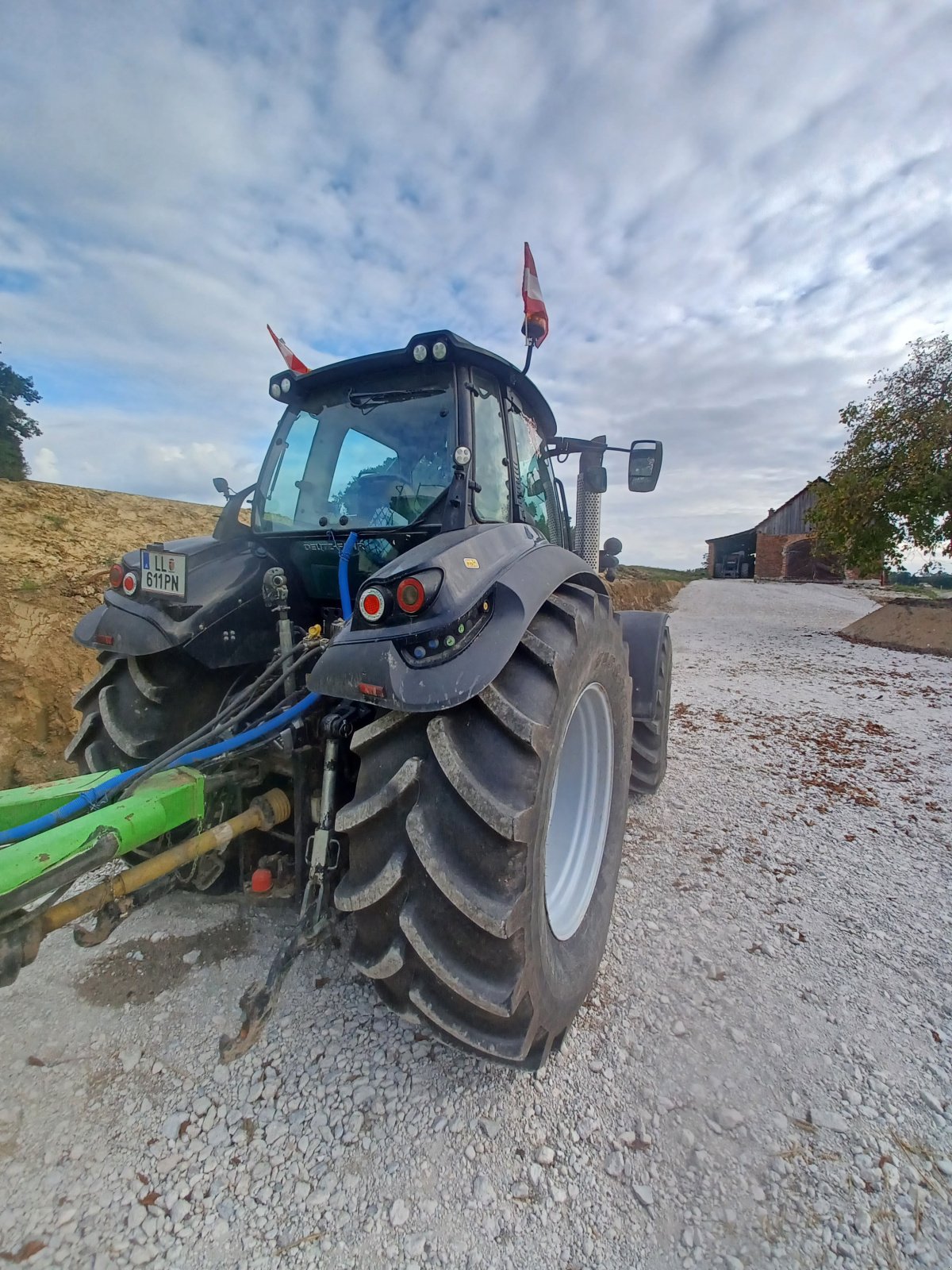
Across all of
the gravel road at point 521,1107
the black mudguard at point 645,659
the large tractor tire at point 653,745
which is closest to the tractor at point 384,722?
the gravel road at point 521,1107

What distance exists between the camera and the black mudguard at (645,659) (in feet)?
10.2

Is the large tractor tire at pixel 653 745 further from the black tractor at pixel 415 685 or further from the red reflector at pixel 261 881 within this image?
the red reflector at pixel 261 881

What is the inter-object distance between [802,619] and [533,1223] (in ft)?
54.6

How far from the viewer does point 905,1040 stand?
1.76 metres

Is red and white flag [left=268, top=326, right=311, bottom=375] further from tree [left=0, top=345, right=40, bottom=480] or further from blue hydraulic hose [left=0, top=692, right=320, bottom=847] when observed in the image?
tree [left=0, top=345, right=40, bottom=480]

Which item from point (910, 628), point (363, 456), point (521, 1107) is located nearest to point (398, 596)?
point (363, 456)

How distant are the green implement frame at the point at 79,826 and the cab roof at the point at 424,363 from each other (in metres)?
1.64

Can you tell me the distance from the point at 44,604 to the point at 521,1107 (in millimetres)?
5078

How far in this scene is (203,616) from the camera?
6.77 ft

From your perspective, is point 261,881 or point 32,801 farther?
point 261,881

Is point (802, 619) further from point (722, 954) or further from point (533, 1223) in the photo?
point (533, 1223)

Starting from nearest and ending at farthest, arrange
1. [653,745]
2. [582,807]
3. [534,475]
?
[582,807] < [534,475] < [653,745]

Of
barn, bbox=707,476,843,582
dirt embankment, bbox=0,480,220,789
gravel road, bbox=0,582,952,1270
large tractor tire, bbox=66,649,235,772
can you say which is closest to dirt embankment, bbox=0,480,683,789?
dirt embankment, bbox=0,480,220,789

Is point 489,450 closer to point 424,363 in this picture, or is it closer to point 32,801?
point 424,363
